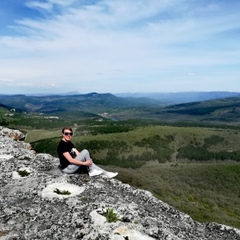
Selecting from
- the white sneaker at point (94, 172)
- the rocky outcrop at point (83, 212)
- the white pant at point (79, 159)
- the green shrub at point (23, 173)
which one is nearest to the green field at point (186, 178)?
the white sneaker at point (94, 172)

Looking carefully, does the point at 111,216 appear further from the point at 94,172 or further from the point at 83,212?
the point at 94,172

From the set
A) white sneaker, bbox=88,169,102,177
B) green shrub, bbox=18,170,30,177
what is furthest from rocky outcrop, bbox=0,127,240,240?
white sneaker, bbox=88,169,102,177

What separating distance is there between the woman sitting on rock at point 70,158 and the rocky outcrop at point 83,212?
0.66 meters

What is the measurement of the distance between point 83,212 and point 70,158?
19.1ft

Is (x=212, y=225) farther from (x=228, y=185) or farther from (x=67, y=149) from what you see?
(x=228, y=185)

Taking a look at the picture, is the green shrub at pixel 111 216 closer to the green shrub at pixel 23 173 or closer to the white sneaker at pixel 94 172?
the white sneaker at pixel 94 172

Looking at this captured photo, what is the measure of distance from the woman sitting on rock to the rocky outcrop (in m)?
0.66

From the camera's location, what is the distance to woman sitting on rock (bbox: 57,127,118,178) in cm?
2084

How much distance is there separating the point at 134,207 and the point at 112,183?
4576 mm

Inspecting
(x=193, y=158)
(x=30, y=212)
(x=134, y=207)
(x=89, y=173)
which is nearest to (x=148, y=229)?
(x=134, y=207)

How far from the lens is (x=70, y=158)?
20.7m

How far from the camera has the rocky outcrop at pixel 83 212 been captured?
1385cm

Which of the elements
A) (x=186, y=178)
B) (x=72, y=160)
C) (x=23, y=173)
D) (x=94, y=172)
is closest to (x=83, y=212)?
(x=72, y=160)

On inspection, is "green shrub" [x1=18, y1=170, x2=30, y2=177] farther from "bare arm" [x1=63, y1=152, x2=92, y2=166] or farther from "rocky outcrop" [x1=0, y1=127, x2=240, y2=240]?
"bare arm" [x1=63, y1=152, x2=92, y2=166]
